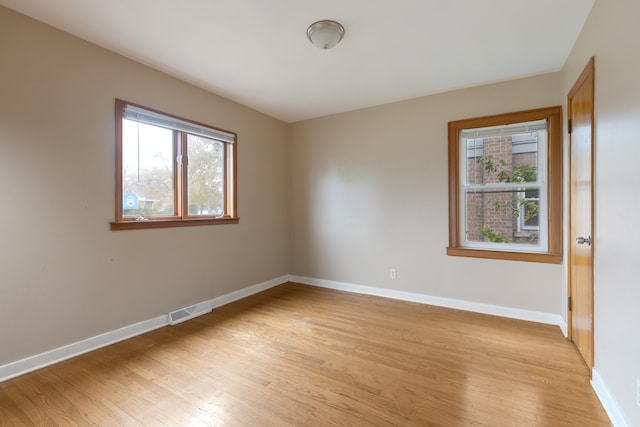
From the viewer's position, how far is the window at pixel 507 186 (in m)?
2.85

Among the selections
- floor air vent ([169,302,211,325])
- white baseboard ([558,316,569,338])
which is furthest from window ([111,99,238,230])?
white baseboard ([558,316,569,338])

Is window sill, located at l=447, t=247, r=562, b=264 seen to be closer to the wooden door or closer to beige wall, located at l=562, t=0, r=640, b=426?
the wooden door

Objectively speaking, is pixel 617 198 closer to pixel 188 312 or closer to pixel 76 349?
pixel 188 312

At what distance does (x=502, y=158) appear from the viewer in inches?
124

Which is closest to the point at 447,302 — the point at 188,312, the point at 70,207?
the point at 188,312


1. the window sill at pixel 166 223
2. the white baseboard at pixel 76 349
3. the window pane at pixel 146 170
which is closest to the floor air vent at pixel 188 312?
the white baseboard at pixel 76 349

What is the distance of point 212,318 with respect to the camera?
3.07 m

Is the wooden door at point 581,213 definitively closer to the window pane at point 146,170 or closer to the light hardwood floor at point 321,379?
the light hardwood floor at point 321,379

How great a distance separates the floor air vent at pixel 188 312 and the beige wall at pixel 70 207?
3.0 inches

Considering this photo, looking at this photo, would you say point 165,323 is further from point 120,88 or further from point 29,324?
point 120,88

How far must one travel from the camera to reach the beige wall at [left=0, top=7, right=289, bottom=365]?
1978mm

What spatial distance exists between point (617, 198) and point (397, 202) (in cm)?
222

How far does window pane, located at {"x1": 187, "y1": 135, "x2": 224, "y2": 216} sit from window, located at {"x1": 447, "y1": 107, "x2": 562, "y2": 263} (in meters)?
2.83

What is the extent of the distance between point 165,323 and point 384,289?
2.62m
